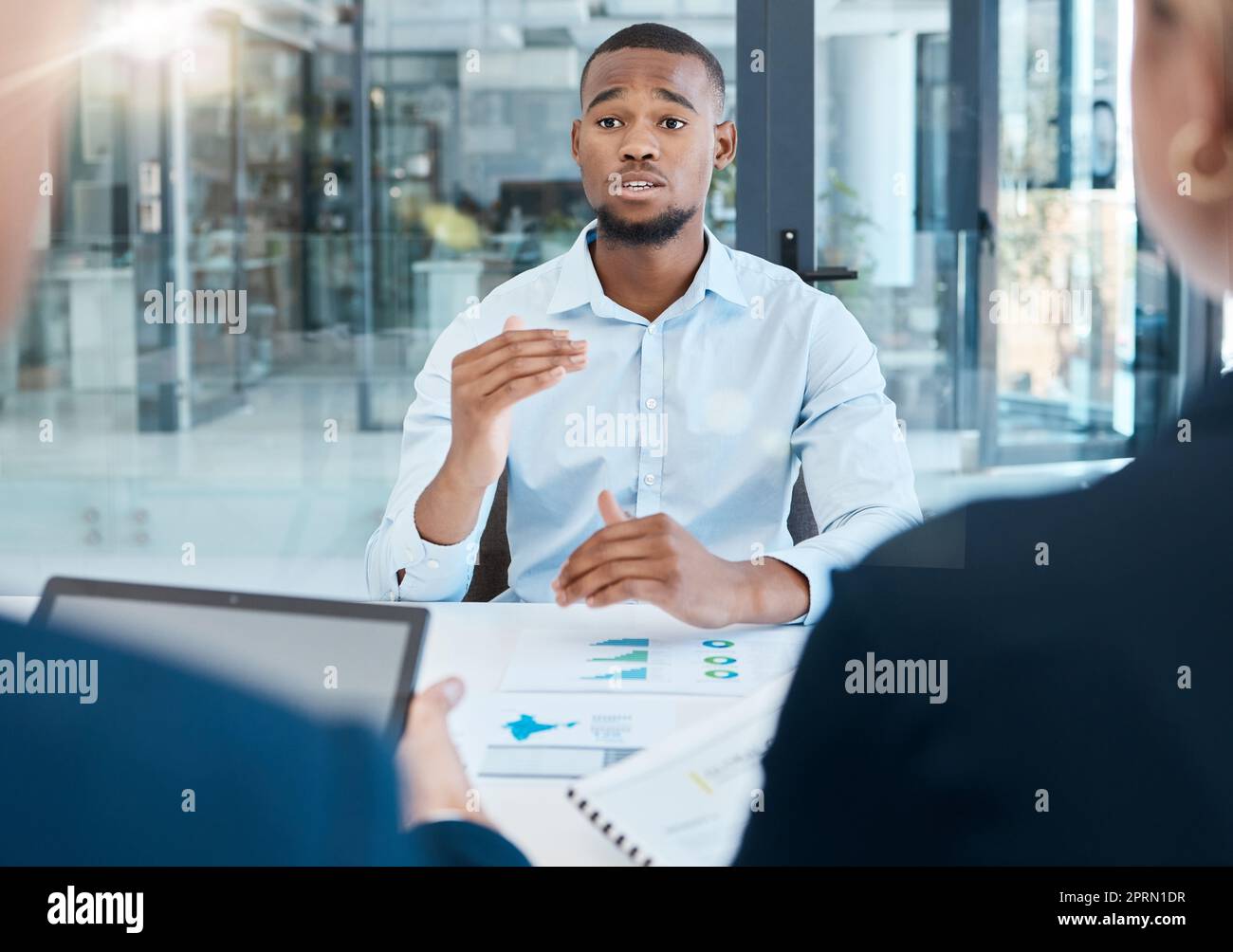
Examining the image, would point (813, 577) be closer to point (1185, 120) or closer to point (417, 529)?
point (417, 529)

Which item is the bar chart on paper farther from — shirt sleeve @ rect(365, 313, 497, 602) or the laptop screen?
shirt sleeve @ rect(365, 313, 497, 602)

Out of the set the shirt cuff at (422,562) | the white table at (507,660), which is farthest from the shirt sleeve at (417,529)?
the white table at (507,660)

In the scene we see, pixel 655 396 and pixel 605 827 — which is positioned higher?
pixel 655 396

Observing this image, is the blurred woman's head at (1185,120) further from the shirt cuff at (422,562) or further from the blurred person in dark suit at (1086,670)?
the shirt cuff at (422,562)

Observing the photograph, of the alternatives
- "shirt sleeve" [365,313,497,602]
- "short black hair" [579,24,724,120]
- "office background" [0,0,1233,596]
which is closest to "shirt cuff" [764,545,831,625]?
"shirt sleeve" [365,313,497,602]

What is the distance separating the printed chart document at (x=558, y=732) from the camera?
3.01 ft

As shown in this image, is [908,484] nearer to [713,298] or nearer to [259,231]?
[713,298]

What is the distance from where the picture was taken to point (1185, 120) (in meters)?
0.86

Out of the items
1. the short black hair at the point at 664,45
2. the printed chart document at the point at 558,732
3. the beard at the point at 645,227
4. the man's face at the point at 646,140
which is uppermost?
the short black hair at the point at 664,45

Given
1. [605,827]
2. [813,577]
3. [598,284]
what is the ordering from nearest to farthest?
[605,827] < [813,577] < [598,284]

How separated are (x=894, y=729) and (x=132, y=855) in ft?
2.11

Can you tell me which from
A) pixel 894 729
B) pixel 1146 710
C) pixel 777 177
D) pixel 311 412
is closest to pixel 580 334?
pixel 894 729

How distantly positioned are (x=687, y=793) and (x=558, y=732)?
133 mm

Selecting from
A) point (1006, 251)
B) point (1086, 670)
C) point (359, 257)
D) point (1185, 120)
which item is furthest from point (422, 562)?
point (1006, 251)
